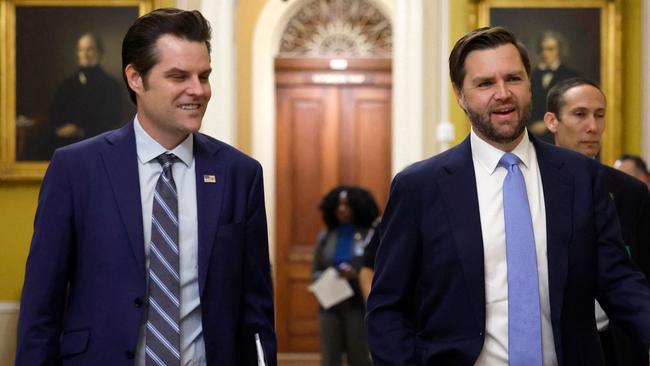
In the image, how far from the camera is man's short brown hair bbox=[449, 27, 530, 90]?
2828mm

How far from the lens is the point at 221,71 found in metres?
8.18

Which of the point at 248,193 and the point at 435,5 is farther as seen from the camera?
the point at 435,5

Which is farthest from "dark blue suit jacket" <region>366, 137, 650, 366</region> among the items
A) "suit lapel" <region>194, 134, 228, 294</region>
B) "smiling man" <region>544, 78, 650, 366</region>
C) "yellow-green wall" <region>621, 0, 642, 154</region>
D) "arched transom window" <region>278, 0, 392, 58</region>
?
"arched transom window" <region>278, 0, 392, 58</region>

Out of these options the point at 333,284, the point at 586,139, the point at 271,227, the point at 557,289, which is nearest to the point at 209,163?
the point at 557,289

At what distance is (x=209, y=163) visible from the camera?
292cm

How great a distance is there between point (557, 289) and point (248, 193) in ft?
2.93

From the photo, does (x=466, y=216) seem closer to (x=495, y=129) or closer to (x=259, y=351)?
(x=495, y=129)

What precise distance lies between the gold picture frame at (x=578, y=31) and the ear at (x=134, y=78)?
17.6 feet

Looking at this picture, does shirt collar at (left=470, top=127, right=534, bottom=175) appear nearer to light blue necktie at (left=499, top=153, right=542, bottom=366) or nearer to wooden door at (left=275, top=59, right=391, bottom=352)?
light blue necktie at (left=499, top=153, right=542, bottom=366)

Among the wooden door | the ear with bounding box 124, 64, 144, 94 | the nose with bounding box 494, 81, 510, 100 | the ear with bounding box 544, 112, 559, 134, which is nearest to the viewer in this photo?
the nose with bounding box 494, 81, 510, 100

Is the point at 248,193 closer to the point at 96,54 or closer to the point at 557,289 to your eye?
the point at 557,289

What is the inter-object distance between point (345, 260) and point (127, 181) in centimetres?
513

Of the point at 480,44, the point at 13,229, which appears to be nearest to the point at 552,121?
the point at 480,44

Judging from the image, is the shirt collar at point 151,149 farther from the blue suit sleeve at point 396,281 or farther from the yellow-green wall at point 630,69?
the yellow-green wall at point 630,69
